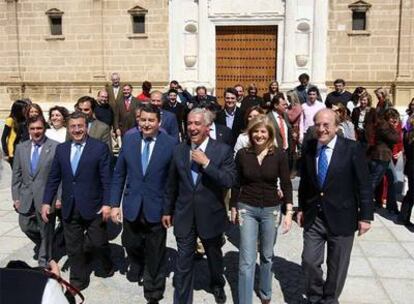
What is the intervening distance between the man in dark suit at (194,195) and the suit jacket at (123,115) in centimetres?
520

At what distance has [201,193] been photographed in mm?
4527

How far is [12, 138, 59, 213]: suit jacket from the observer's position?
5.54m

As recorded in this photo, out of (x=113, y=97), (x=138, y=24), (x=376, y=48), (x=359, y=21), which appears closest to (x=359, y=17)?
(x=359, y=21)

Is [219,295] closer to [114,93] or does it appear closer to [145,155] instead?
[145,155]

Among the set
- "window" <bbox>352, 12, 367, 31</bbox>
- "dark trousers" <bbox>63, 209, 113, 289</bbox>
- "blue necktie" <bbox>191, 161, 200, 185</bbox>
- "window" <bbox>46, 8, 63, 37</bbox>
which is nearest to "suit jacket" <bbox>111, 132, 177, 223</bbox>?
"blue necktie" <bbox>191, 161, 200, 185</bbox>

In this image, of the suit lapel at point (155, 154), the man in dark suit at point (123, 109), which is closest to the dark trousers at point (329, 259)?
the suit lapel at point (155, 154)

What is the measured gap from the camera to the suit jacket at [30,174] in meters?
5.54

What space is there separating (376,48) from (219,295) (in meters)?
13.1

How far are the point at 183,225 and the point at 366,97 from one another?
18.2 ft

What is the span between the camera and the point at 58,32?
17812 millimetres

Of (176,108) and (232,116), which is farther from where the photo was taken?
(176,108)

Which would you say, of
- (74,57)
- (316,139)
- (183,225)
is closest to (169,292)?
(183,225)

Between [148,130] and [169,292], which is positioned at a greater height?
[148,130]

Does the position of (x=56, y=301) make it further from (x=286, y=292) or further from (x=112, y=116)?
(x=112, y=116)
